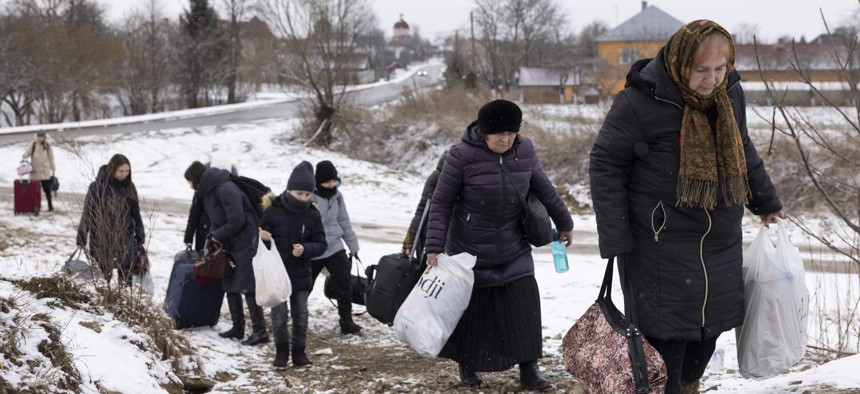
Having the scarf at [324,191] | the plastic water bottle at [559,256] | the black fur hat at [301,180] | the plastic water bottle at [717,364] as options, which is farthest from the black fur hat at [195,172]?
the plastic water bottle at [717,364]

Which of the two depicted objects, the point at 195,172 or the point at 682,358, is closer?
the point at 682,358

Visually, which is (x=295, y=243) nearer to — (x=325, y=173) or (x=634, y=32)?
(x=325, y=173)

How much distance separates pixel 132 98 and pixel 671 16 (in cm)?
4377

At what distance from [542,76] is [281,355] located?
181 feet

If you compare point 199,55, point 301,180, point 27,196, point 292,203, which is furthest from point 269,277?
point 199,55

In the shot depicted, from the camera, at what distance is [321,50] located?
24969 mm

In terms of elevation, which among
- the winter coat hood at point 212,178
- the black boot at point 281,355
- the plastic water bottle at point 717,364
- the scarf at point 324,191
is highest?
the winter coat hood at point 212,178

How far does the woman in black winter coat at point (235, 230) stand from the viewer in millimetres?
7148

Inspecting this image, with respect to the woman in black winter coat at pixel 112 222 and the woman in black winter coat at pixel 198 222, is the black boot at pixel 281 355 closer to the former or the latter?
the woman in black winter coat at pixel 112 222

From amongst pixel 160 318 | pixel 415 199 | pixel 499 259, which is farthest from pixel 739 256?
pixel 415 199

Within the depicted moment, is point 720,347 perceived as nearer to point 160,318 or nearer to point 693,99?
point 693,99

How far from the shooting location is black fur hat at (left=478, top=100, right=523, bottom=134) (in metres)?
4.88

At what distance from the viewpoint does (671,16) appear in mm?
65625

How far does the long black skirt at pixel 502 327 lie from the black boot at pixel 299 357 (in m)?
1.68
